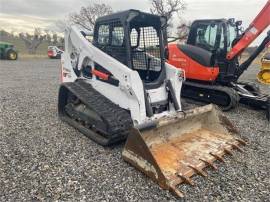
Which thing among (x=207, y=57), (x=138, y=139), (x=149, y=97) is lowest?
(x=138, y=139)

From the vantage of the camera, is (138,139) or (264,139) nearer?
(138,139)

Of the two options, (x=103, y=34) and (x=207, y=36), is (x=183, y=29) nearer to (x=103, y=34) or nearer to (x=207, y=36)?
(x=207, y=36)

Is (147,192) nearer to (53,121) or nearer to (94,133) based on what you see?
(94,133)

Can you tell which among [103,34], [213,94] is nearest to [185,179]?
[103,34]

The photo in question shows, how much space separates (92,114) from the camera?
199 inches

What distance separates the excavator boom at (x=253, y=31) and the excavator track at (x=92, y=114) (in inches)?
159

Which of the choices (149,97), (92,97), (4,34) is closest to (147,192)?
(149,97)

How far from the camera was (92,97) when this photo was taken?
17.0 feet

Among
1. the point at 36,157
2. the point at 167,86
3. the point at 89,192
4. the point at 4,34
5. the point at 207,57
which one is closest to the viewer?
the point at 89,192

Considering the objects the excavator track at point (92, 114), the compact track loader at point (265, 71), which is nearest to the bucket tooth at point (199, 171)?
the excavator track at point (92, 114)

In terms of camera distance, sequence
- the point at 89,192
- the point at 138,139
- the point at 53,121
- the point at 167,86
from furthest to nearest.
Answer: the point at 53,121 → the point at 167,86 → the point at 138,139 → the point at 89,192

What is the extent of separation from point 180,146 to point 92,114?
5.36 ft

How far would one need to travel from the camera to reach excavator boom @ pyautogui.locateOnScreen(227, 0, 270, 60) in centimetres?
690

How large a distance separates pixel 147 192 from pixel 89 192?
682 millimetres
